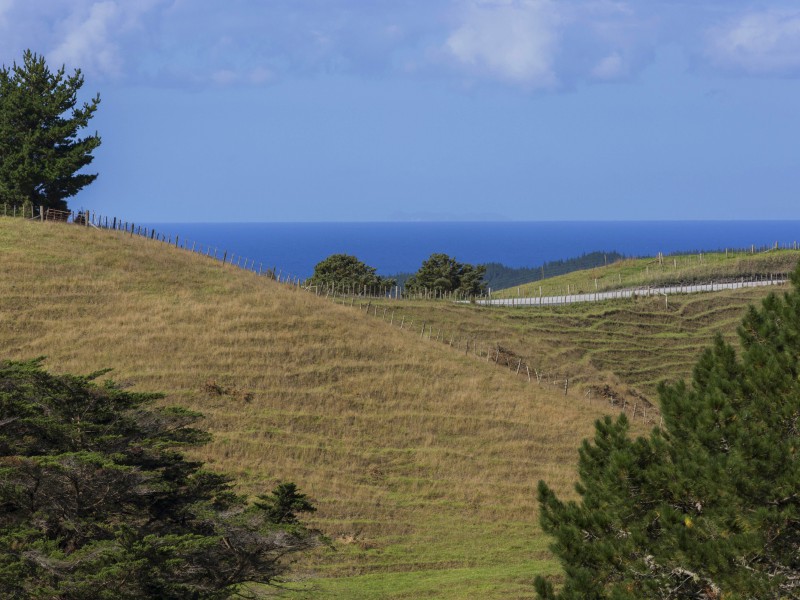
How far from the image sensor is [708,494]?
19438 millimetres

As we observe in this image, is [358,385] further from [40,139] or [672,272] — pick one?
[672,272]

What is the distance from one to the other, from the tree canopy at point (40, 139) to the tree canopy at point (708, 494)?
69033mm

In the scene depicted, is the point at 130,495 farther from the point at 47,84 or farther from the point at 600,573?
the point at 47,84

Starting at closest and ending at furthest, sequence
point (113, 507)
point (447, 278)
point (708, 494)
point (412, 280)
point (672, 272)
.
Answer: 1. point (708, 494)
2. point (113, 507)
3. point (672, 272)
4. point (447, 278)
5. point (412, 280)

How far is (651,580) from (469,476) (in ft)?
107

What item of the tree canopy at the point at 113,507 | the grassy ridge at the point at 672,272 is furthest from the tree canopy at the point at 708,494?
the grassy ridge at the point at 672,272

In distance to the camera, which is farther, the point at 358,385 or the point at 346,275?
the point at 346,275

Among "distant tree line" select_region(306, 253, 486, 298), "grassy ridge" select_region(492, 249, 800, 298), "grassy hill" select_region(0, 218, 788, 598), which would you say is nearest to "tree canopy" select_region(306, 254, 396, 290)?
"distant tree line" select_region(306, 253, 486, 298)

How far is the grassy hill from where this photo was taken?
42781mm

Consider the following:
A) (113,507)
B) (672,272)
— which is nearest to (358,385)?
(113,507)

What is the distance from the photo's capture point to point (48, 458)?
2261 centimetres

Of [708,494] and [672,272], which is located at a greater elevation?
[672,272]

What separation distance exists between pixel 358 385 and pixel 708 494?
139 ft

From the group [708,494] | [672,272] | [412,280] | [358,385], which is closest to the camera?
[708,494]
